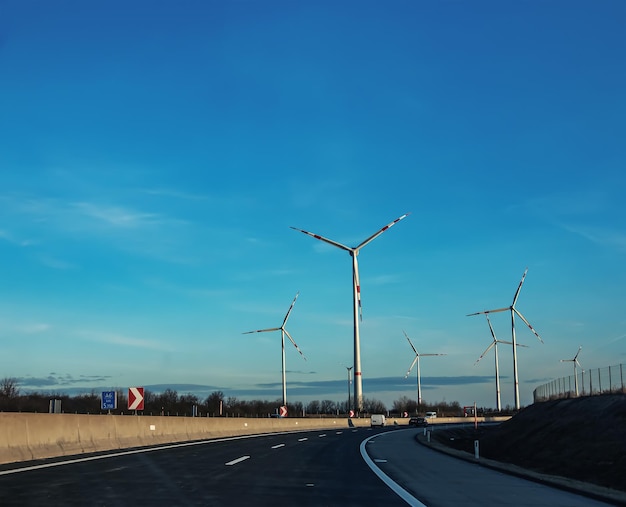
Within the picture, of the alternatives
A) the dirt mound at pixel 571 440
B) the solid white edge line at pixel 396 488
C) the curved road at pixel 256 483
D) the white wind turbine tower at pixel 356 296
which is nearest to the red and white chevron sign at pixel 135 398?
the curved road at pixel 256 483

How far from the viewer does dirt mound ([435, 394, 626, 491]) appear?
90.4 feet

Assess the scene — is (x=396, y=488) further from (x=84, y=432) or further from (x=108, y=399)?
(x=108, y=399)

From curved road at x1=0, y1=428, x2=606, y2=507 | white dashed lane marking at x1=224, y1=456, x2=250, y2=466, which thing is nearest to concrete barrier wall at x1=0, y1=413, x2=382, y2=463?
curved road at x1=0, y1=428, x2=606, y2=507

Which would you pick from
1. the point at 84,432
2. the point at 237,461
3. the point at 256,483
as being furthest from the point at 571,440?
the point at 256,483

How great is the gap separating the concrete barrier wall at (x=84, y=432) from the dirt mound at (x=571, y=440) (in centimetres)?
1609

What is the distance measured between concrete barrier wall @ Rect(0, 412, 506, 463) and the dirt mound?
16095mm

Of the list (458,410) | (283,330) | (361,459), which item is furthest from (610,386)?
(458,410)

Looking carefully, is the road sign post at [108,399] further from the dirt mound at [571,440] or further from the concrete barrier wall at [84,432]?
the dirt mound at [571,440]


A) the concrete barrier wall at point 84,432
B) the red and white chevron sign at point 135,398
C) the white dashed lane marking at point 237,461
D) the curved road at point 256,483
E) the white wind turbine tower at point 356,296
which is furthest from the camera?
the white wind turbine tower at point 356,296

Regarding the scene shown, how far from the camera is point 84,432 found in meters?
21.6

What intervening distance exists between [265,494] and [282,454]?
1216 centimetres

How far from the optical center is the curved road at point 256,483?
11703 millimetres

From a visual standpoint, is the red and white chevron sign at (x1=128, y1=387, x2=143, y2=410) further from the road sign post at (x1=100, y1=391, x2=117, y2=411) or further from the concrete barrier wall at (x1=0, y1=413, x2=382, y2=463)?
the road sign post at (x1=100, y1=391, x2=117, y2=411)

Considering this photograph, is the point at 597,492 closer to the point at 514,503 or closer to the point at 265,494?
the point at 514,503
